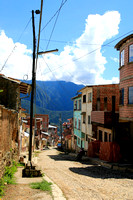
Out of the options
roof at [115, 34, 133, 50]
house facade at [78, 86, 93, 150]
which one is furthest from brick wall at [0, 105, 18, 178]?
house facade at [78, 86, 93, 150]

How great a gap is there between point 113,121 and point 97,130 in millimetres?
10147

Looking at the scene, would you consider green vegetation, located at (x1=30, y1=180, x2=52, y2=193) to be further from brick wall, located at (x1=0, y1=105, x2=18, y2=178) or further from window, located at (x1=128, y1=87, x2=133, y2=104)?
window, located at (x1=128, y1=87, x2=133, y2=104)

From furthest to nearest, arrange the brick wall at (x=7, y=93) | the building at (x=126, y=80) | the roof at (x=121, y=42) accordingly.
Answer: the building at (x=126, y=80)
the roof at (x=121, y=42)
the brick wall at (x=7, y=93)

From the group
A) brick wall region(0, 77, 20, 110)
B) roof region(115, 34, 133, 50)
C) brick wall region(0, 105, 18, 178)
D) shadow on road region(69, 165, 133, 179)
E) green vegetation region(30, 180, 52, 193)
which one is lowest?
shadow on road region(69, 165, 133, 179)

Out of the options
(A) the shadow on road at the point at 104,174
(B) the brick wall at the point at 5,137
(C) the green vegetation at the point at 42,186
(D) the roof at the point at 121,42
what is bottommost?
(A) the shadow on road at the point at 104,174

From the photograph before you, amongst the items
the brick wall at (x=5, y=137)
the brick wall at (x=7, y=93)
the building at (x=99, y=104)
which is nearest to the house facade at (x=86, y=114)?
the building at (x=99, y=104)

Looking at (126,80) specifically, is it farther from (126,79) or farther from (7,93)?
(7,93)

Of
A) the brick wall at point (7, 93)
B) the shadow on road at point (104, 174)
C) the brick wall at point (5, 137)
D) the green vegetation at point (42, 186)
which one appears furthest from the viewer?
the brick wall at point (7, 93)

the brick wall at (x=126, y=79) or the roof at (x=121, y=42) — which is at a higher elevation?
the roof at (x=121, y=42)

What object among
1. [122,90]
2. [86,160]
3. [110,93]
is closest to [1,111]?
[122,90]

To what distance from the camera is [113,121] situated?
64.3ft

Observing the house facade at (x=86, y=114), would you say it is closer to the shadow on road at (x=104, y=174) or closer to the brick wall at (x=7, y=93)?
the shadow on road at (x=104, y=174)

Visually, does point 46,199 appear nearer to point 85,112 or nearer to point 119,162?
point 119,162

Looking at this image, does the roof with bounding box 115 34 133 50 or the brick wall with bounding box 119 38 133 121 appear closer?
the roof with bounding box 115 34 133 50
